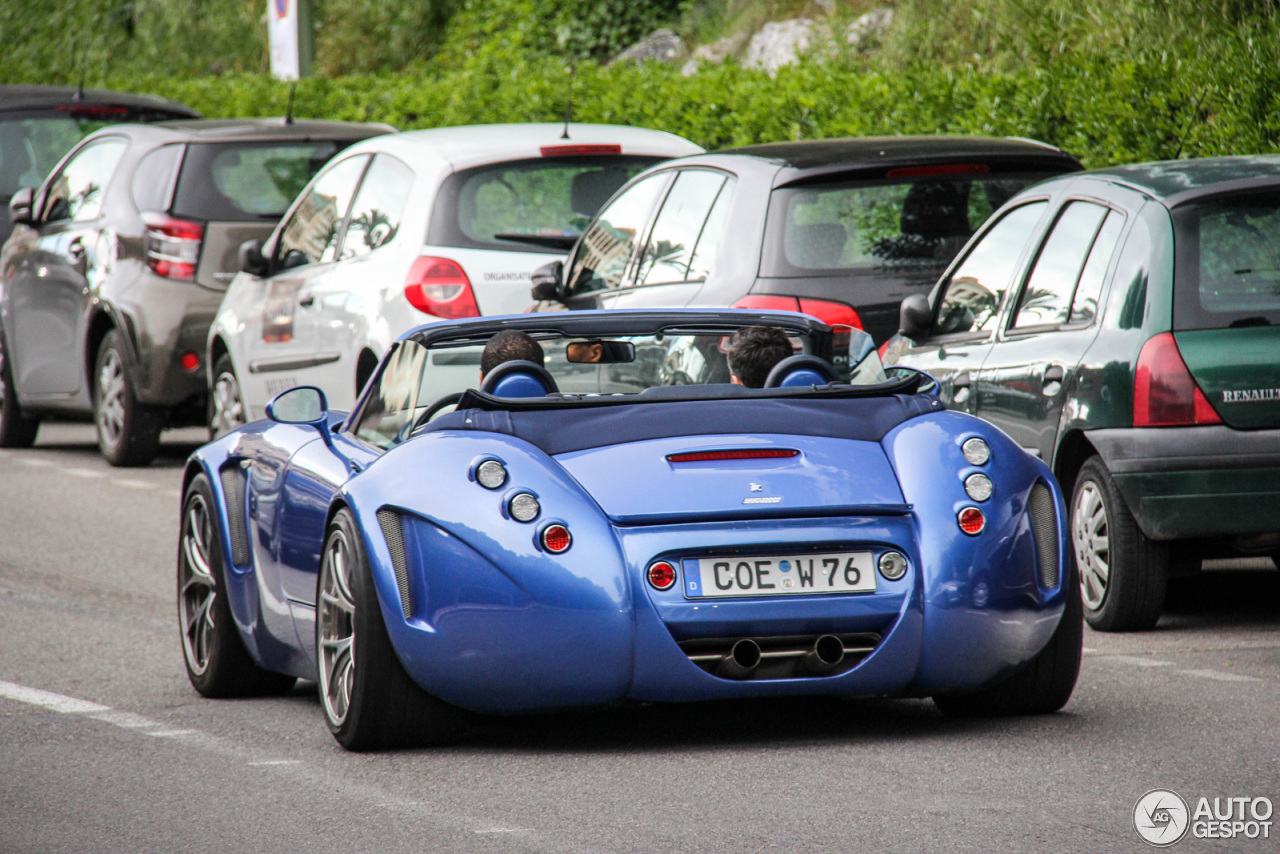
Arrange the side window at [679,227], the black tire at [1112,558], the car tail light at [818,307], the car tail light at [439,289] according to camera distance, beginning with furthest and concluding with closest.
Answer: the car tail light at [439,289], the side window at [679,227], the car tail light at [818,307], the black tire at [1112,558]

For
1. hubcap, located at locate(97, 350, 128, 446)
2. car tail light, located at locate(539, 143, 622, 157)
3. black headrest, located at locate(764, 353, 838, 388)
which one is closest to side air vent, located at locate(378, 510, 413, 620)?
black headrest, located at locate(764, 353, 838, 388)

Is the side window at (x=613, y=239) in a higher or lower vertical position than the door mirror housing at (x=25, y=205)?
higher

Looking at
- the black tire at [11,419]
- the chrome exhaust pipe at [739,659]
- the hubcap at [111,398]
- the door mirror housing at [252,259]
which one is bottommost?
the black tire at [11,419]

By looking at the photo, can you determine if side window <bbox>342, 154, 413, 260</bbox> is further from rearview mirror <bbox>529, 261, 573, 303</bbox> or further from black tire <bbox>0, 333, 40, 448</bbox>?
black tire <bbox>0, 333, 40, 448</bbox>

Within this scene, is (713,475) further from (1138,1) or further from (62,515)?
(1138,1)

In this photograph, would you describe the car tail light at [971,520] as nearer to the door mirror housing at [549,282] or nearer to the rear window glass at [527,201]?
the door mirror housing at [549,282]

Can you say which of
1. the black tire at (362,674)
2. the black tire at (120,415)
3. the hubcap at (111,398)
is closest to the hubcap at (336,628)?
the black tire at (362,674)

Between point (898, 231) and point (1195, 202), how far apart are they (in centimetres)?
209

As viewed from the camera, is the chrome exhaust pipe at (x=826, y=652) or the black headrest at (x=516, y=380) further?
the black headrest at (x=516, y=380)

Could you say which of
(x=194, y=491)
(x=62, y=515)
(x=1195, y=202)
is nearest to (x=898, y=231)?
(x=1195, y=202)

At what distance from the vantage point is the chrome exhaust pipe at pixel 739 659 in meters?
5.36

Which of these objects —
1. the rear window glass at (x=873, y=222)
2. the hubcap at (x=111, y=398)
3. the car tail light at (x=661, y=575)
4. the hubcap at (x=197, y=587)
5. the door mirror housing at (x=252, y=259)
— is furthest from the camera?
the hubcap at (x=111, y=398)

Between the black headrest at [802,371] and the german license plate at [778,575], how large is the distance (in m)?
0.88

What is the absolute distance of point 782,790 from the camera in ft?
16.4
